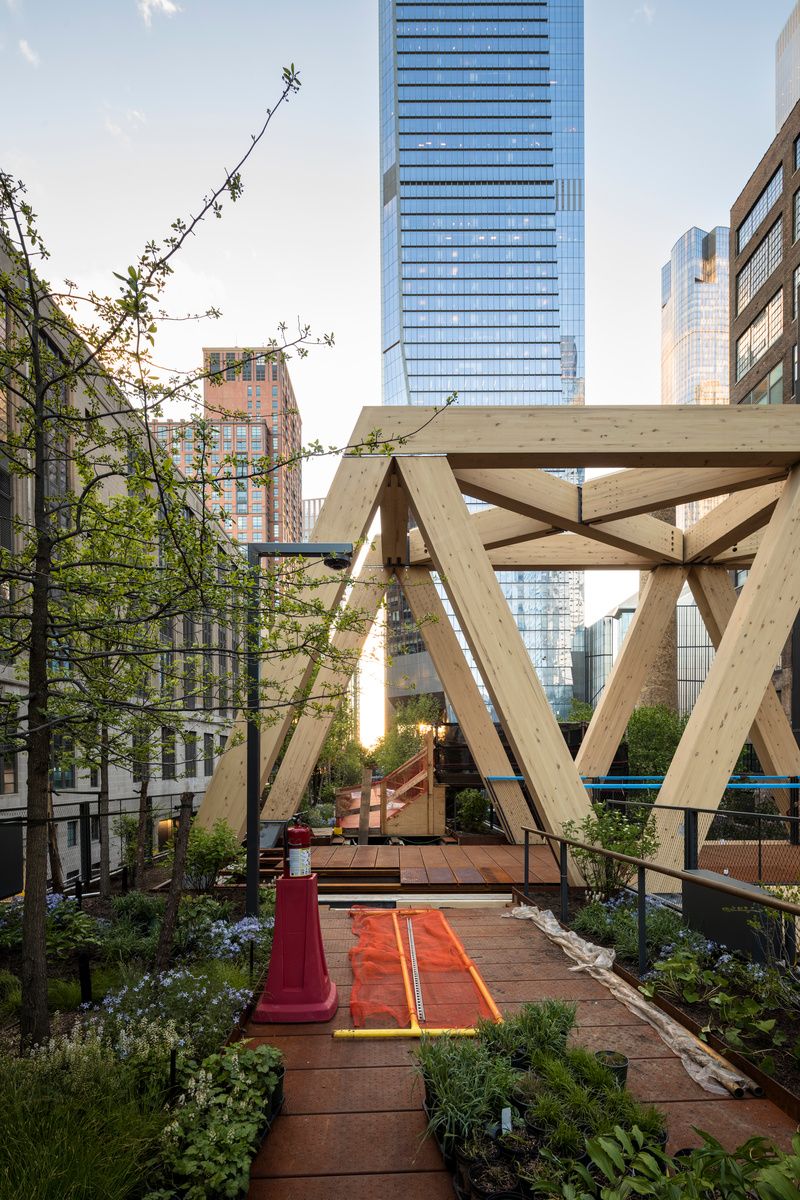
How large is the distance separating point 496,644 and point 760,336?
2919 cm

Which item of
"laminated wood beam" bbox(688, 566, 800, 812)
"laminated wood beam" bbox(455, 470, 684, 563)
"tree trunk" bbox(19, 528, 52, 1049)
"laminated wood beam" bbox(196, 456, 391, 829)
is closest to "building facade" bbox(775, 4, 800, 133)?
"laminated wood beam" bbox(688, 566, 800, 812)

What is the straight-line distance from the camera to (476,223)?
84.2 meters

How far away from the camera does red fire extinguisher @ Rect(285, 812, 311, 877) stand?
452 centimetres

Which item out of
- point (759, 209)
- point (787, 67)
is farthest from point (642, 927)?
point (787, 67)

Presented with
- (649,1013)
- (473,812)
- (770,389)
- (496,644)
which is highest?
(770,389)

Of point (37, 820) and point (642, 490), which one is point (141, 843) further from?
point (642, 490)

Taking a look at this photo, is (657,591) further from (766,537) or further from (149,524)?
(149,524)

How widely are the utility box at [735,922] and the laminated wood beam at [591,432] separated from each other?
4.98 m

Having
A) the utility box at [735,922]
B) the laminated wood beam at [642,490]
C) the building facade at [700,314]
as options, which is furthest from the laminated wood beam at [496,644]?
the building facade at [700,314]

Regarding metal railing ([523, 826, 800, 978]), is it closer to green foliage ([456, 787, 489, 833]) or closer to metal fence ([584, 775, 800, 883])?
metal fence ([584, 775, 800, 883])

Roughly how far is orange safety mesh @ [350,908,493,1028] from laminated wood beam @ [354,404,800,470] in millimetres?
5188

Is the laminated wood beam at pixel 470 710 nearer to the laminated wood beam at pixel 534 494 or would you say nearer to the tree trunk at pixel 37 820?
the laminated wood beam at pixel 534 494

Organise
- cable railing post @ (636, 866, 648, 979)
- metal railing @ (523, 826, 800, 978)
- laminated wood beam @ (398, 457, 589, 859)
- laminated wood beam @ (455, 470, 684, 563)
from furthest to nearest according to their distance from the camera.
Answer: laminated wood beam @ (455, 470, 684, 563) → laminated wood beam @ (398, 457, 589, 859) → cable railing post @ (636, 866, 648, 979) → metal railing @ (523, 826, 800, 978)

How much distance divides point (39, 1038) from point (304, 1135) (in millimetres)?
1736
